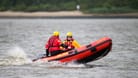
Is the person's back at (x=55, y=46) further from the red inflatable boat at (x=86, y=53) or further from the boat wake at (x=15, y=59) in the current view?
the boat wake at (x=15, y=59)

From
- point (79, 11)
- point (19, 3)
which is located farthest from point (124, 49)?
point (19, 3)

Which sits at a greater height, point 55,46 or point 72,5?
point 55,46

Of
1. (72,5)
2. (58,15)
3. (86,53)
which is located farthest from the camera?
(72,5)

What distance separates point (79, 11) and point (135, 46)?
157ft

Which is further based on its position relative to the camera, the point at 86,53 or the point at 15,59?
the point at 15,59

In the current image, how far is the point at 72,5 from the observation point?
284ft

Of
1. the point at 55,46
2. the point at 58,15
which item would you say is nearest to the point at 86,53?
the point at 55,46

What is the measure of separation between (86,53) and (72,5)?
59734 mm

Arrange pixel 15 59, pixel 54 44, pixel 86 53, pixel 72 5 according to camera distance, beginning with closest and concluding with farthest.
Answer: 1. pixel 86 53
2. pixel 54 44
3. pixel 15 59
4. pixel 72 5

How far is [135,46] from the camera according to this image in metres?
37.3

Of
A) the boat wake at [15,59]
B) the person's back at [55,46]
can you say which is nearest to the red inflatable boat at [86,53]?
the person's back at [55,46]

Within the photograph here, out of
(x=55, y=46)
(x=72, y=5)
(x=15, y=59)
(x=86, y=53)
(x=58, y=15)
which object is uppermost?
(x=55, y=46)

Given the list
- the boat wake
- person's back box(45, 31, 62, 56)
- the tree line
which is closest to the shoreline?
the tree line

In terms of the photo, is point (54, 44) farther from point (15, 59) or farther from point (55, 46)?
point (15, 59)
